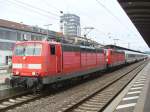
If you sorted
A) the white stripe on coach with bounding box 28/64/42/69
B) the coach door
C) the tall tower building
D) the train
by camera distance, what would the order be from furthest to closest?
the tall tower building
the coach door
the white stripe on coach with bounding box 28/64/42/69
the train

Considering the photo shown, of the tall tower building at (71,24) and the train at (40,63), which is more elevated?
the tall tower building at (71,24)

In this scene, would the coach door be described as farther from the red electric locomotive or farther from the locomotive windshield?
the locomotive windshield

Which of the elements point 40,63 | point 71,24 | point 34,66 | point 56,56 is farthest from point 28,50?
point 71,24

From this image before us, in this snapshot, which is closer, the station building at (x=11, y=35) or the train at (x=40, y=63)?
the train at (x=40, y=63)

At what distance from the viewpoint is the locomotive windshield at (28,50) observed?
54.1 ft

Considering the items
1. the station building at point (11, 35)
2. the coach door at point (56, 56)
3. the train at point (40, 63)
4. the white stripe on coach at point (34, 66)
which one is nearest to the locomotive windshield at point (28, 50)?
the train at point (40, 63)

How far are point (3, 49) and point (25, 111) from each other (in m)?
45.8

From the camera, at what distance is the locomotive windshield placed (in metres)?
16.5

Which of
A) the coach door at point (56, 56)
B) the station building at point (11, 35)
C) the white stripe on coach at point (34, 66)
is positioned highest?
the station building at point (11, 35)

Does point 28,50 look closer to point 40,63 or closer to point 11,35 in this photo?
point 40,63

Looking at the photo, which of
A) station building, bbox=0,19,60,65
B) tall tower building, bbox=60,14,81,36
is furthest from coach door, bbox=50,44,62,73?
station building, bbox=0,19,60,65

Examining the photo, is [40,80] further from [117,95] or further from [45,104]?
[117,95]

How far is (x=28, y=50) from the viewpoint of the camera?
16906mm

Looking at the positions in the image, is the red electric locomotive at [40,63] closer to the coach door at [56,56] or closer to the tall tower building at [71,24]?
the coach door at [56,56]
